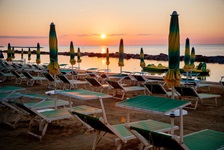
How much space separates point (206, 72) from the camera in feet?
45.7

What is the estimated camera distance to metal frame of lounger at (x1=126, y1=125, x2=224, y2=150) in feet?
10.3

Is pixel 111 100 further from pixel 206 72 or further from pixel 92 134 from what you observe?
pixel 206 72

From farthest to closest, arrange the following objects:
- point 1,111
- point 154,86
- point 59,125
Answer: point 154,86, point 1,111, point 59,125

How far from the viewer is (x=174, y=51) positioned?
17.7 feet

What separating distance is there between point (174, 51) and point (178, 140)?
265cm

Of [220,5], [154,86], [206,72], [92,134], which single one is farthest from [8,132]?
[220,5]

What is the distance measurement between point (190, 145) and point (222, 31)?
146 feet

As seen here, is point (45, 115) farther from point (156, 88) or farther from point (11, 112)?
point (156, 88)

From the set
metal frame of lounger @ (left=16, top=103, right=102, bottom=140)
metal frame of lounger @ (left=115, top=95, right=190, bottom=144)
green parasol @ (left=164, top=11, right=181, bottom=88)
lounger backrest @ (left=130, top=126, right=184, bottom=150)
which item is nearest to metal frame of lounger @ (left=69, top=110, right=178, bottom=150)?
metal frame of lounger @ (left=115, top=95, right=190, bottom=144)

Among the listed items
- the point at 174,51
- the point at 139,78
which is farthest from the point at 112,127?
the point at 139,78

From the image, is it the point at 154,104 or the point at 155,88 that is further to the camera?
the point at 155,88

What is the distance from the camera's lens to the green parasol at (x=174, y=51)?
5383mm

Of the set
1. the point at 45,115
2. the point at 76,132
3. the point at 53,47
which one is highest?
the point at 53,47

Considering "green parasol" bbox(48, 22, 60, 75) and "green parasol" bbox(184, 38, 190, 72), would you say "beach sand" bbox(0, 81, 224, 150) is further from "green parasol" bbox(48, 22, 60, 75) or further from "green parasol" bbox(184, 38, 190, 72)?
"green parasol" bbox(184, 38, 190, 72)
